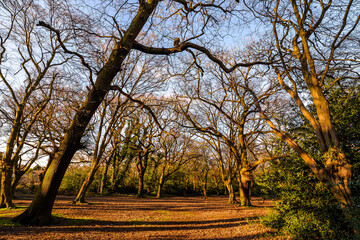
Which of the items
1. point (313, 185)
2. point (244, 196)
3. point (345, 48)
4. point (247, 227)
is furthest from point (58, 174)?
point (244, 196)

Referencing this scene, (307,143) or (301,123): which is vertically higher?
(301,123)

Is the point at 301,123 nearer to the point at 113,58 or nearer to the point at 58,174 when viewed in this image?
the point at 113,58

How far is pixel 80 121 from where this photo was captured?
A: 4641 mm

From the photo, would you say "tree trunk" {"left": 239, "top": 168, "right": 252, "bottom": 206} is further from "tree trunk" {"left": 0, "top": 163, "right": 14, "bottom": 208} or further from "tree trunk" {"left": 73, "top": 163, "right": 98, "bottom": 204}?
"tree trunk" {"left": 0, "top": 163, "right": 14, "bottom": 208}

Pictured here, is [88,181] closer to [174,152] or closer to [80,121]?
[80,121]

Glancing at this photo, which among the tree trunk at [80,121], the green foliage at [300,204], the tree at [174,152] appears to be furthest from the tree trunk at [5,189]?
the tree at [174,152]

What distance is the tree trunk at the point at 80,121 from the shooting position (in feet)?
14.9

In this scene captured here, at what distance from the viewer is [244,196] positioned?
13.4 meters

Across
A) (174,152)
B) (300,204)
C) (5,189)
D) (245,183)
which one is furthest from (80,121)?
(174,152)

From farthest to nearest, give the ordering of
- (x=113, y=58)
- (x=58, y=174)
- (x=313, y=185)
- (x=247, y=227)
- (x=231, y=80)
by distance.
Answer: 1. (x=231, y=80)
2. (x=247, y=227)
3. (x=313, y=185)
4. (x=58, y=174)
5. (x=113, y=58)

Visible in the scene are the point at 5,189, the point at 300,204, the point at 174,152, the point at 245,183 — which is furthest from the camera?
the point at 174,152

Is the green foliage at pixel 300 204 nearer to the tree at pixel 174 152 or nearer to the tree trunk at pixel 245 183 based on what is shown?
the tree trunk at pixel 245 183

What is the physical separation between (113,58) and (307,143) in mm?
6451

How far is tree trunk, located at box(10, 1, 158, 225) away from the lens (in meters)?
4.53
